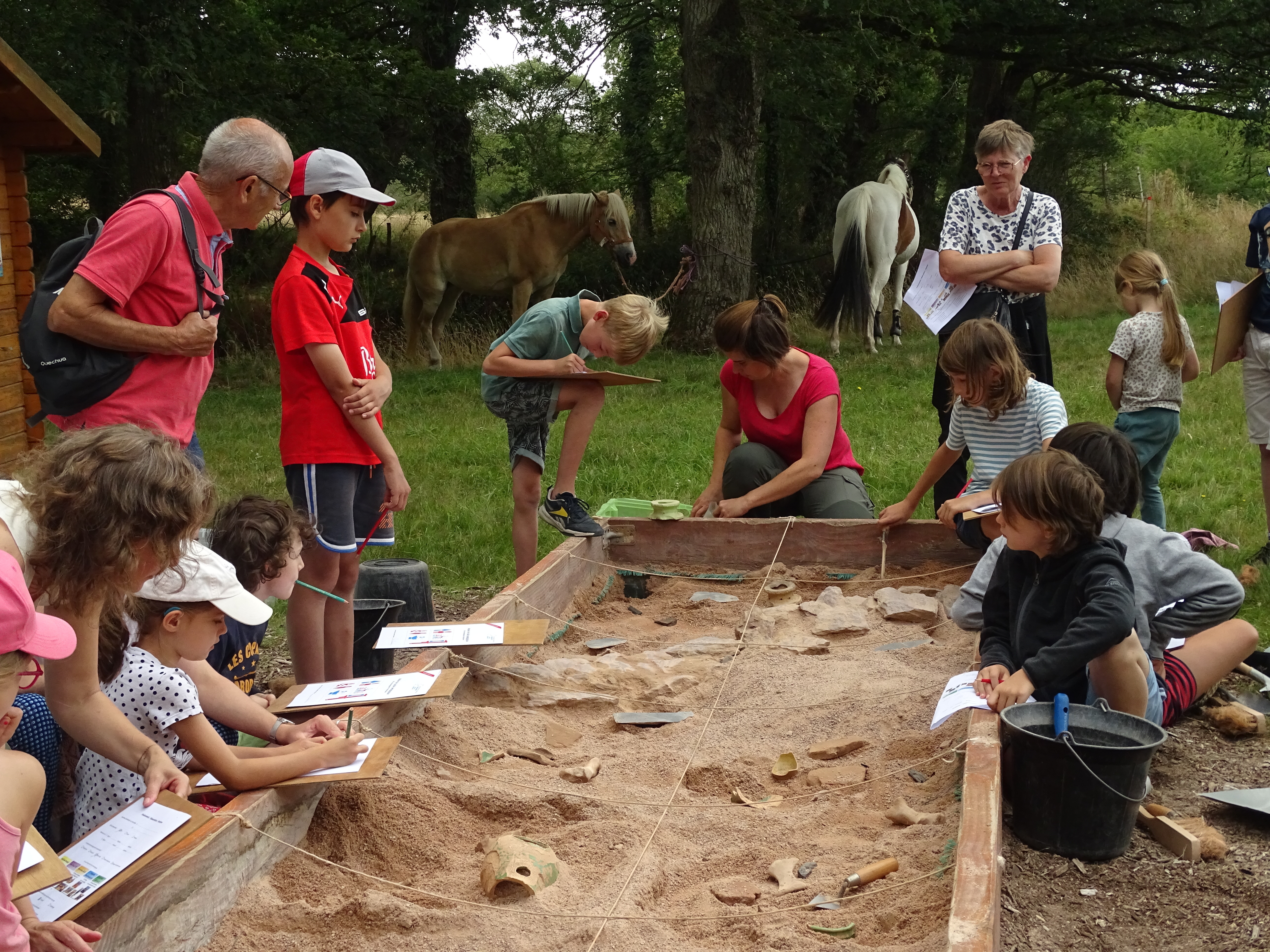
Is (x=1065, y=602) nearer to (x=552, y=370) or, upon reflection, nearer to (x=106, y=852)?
(x=106, y=852)

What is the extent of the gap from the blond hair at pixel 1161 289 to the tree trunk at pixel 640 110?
481 inches

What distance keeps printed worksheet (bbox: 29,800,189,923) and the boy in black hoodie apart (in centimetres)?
186

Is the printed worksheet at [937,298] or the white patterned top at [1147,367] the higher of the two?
the printed worksheet at [937,298]

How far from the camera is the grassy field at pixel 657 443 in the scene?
5.79 metres

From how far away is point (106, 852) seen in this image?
6.94 feet

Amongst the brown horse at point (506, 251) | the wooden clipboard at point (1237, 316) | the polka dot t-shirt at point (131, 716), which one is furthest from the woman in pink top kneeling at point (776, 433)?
the brown horse at point (506, 251)

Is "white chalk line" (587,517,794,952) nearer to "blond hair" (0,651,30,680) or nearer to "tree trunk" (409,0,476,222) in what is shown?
"blond hair" (0,651,30,680)

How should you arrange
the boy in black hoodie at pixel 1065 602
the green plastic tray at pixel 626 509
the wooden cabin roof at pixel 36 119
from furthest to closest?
the wooden cabin roof at pixel 36 119
the green plastic tray at pixel 626 509
the boy in black hoodie at pixel 1065 602

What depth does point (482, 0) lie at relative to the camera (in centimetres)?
1388

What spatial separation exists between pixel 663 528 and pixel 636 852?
2690 mm

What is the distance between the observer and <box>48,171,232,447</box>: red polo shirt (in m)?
3.01

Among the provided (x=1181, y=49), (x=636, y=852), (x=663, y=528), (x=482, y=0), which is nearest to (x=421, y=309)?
(x=482, y=0)

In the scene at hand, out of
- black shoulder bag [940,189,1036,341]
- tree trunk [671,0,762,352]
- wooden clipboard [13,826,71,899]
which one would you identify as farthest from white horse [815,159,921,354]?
wooden clipboard [13,826,71,899]

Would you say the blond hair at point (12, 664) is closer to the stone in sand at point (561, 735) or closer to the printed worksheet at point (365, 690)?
the printed worksheet at point (365, 690)
